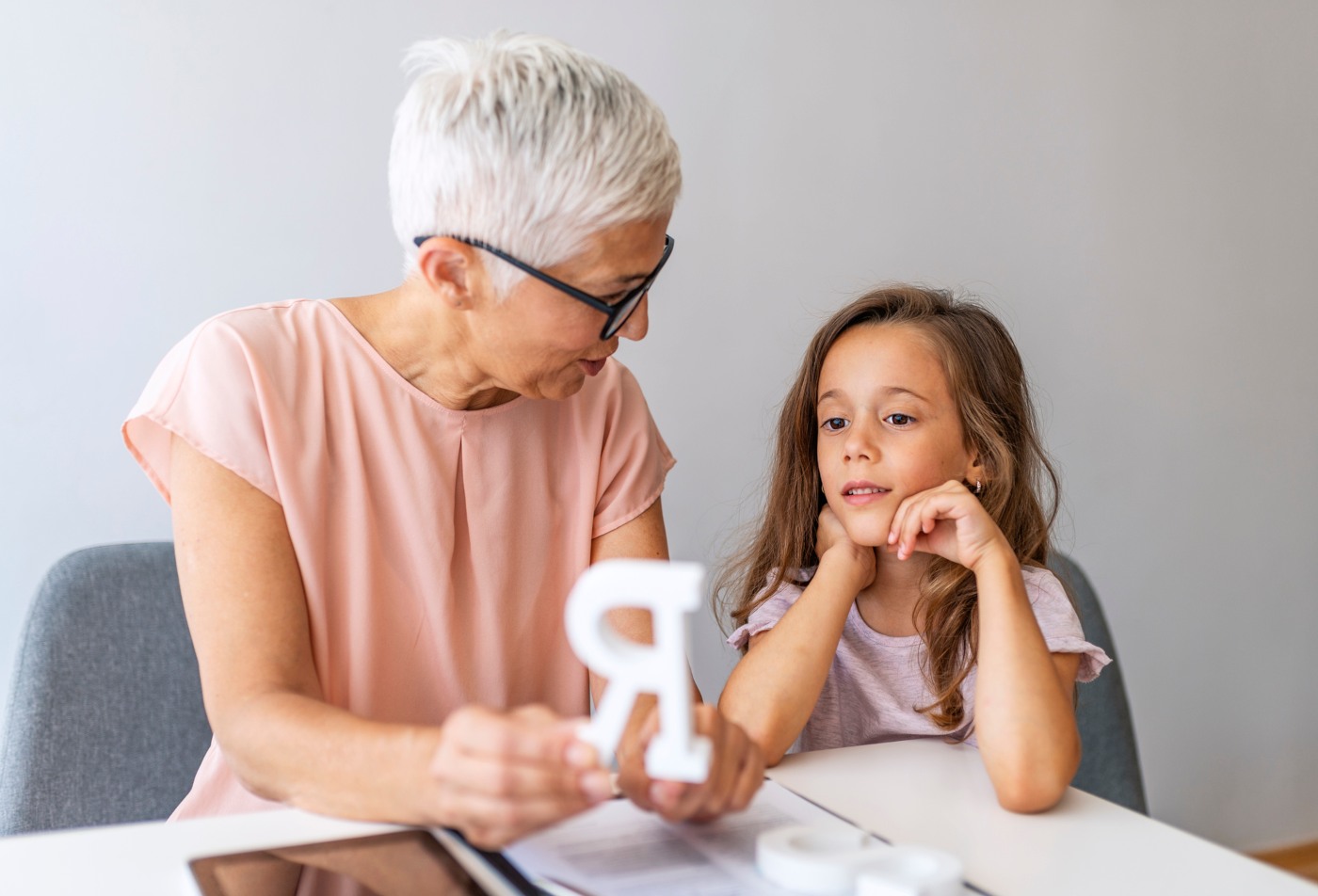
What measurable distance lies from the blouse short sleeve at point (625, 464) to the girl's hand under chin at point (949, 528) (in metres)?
0.30

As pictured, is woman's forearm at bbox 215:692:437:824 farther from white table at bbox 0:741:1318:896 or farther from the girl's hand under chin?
the girl's hand under chin

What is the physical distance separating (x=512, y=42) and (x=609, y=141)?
15 centimetres

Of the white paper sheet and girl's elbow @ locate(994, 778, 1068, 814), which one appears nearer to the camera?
the white paper sheet

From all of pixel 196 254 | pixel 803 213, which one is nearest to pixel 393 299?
pixel 196 254

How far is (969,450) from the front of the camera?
153 cm

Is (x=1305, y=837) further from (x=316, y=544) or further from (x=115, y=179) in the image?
(x=115, y=179)

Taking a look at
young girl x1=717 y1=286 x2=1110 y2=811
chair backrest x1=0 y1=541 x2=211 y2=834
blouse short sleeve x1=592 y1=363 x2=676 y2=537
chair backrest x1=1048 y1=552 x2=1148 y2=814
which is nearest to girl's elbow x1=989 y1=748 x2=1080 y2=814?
young girl x1=717 y1=286 x2=1110 y2=811

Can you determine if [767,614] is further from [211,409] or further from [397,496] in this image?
[211,409]

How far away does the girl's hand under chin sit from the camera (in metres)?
1.27

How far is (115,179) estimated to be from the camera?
170 centimetres

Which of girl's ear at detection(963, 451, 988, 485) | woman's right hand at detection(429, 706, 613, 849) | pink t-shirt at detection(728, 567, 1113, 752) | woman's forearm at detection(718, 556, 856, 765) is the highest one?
girl's ear at detection(963, 451, 988, 485)

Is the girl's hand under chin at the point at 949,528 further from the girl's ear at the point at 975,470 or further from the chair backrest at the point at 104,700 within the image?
the chair backrest at the point at 104,700

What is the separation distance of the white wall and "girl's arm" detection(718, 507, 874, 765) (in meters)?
0.70

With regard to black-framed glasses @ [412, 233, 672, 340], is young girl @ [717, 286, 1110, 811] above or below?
below
